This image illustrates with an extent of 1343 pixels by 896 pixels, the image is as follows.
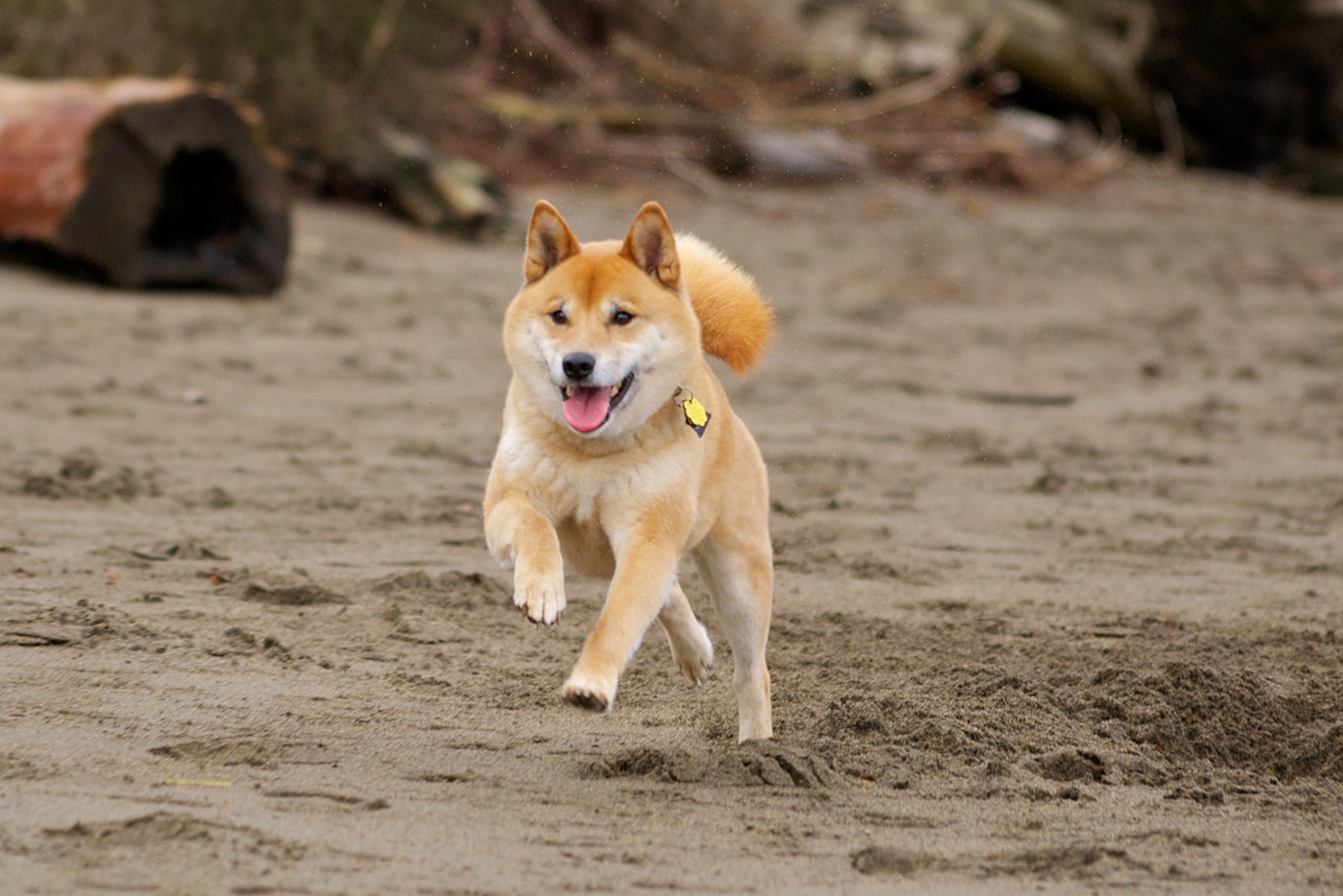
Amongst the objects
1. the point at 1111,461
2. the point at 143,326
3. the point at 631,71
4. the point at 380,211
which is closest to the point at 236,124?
the point at 143,326

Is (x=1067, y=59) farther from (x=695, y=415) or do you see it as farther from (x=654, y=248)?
(x=695, y=415)

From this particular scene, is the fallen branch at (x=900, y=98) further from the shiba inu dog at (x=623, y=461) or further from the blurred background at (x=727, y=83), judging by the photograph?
the shiba inu dog at (x=623, y=461)

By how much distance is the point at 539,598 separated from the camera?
11.5 feet

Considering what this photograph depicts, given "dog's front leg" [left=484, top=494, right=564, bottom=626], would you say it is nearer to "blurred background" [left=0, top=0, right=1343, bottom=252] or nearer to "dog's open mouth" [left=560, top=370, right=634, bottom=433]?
"dog's open mouth" [left=560, top=370, right=634, bottom=433]

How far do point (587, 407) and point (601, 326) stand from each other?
0.75 ft

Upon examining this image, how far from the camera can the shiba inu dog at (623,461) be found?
368 centimetres

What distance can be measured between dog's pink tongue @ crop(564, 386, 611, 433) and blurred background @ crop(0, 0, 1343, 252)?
→ 7.70 meters

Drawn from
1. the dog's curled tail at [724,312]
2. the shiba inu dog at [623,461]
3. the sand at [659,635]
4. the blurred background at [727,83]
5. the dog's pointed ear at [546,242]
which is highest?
the blurred background at [727,83]

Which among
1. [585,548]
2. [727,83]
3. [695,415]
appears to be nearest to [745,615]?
[585,548]

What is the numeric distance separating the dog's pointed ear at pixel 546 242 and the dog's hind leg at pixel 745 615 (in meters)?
0.83

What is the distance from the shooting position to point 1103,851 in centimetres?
329

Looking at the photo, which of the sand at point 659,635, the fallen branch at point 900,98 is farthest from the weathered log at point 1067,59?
the sand at point 659,635

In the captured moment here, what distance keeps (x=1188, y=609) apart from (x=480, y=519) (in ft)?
8.48

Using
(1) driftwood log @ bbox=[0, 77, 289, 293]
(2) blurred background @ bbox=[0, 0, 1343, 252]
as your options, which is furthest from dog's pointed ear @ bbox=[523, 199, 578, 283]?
(2) blurred background @ bbox=[0, 0, 1343, 252]
